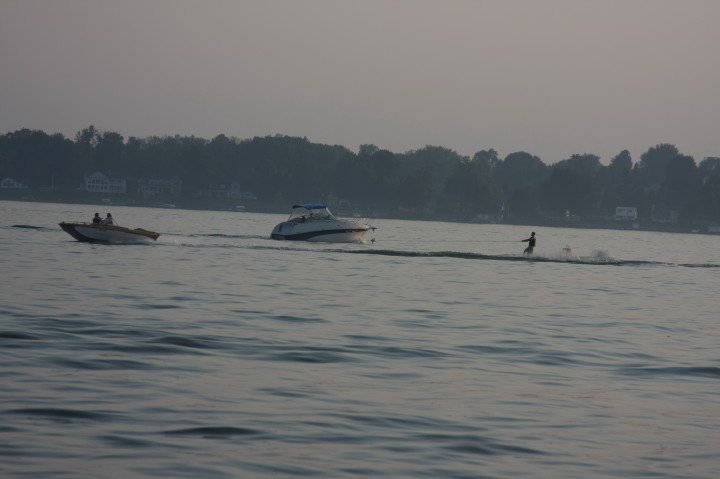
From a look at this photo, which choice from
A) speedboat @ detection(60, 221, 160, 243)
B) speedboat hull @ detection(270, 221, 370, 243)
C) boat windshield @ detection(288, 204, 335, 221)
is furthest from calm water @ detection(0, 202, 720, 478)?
boat windshield @ detection(288, 204, 335, 221)

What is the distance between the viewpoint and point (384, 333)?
957 inches

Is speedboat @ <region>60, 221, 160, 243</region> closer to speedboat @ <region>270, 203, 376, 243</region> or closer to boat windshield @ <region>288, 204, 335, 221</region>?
speedboat @ <region>270, 203, 376, 243</region>

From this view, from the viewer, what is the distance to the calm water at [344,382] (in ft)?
40.2

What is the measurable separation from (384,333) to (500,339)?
275 cm

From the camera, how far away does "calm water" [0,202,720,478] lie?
12266 mm

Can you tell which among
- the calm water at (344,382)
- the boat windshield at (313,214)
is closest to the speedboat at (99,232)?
the boat windshield at (313,214)

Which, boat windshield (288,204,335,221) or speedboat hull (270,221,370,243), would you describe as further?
boat windshield (288,204,335,221)

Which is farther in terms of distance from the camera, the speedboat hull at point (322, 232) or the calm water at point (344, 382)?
the speedboat hull at point (322, 232)

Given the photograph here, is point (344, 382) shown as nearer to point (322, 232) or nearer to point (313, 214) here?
point (322, 232)

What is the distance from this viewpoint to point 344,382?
56.4 feet

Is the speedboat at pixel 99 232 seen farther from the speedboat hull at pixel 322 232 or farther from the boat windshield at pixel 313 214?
the boat windshield at pixel 313 214

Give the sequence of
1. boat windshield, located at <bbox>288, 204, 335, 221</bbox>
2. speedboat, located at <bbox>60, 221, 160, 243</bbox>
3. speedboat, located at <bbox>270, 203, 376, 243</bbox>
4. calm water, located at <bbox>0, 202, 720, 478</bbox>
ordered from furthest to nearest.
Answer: boat windshield, located at <bbox>288, 204, 335, 221</bbox> → speedboat, located at <bbox>270, 203, 376, 243</bbox> → speedboat, located at <bbox>60, 221, 160, 243</bbox> → calm water, located at <bbox>0, 202, 720, 478</bbox>

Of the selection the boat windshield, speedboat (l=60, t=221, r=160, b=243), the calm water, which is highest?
the boat windshield

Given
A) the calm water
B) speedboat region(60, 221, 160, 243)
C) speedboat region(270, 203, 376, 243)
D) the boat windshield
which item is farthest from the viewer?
the boat windshield
